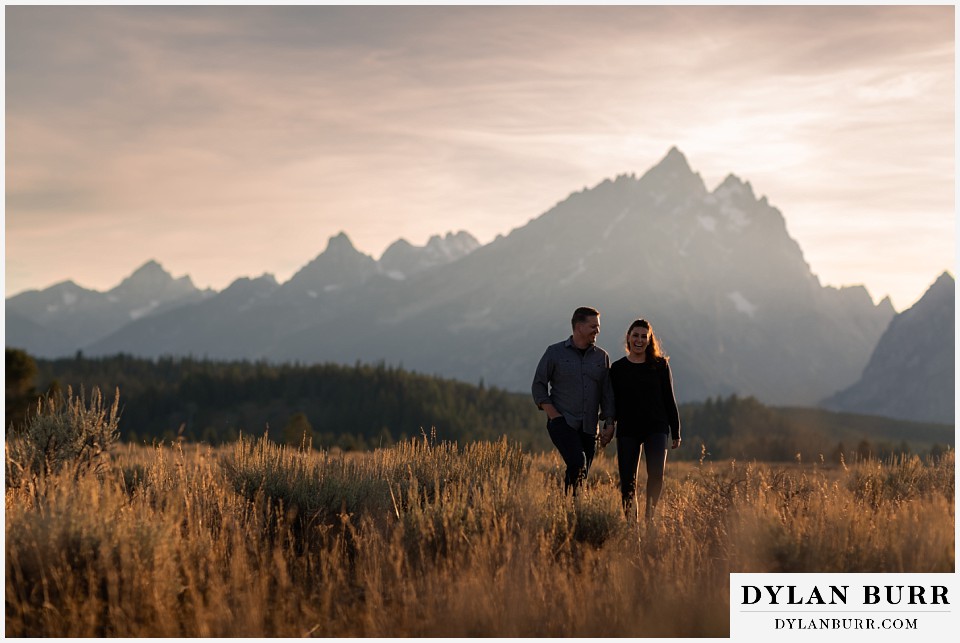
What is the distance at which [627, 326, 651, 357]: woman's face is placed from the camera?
1005 centimetres

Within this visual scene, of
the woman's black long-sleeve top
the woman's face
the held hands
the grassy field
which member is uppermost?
the woman's face

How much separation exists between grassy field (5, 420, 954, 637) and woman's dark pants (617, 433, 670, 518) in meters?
0.30

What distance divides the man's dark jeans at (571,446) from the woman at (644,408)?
395 millimetres

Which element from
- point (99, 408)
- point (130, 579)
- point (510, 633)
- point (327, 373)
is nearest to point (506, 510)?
point (510, 633)

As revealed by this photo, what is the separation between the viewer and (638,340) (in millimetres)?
10062

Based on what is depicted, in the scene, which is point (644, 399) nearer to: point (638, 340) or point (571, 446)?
point (638, 340)

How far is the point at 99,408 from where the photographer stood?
11.7 m

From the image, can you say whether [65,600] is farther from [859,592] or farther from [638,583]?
[859,592]

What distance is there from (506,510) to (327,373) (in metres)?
177

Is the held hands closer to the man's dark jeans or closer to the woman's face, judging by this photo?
the man's dark jeans

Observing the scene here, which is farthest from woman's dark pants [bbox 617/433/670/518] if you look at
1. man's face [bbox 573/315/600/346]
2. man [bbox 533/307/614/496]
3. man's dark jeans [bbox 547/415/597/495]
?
man's face [bbox 573/315/600/346]

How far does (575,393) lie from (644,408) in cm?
74

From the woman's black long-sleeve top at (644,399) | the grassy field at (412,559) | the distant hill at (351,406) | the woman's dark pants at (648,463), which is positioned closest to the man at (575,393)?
the woman's black long-sleeve top at (644,399)

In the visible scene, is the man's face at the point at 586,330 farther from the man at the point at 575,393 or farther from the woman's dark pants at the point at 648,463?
the woman's dark pants at the point at 648,463
